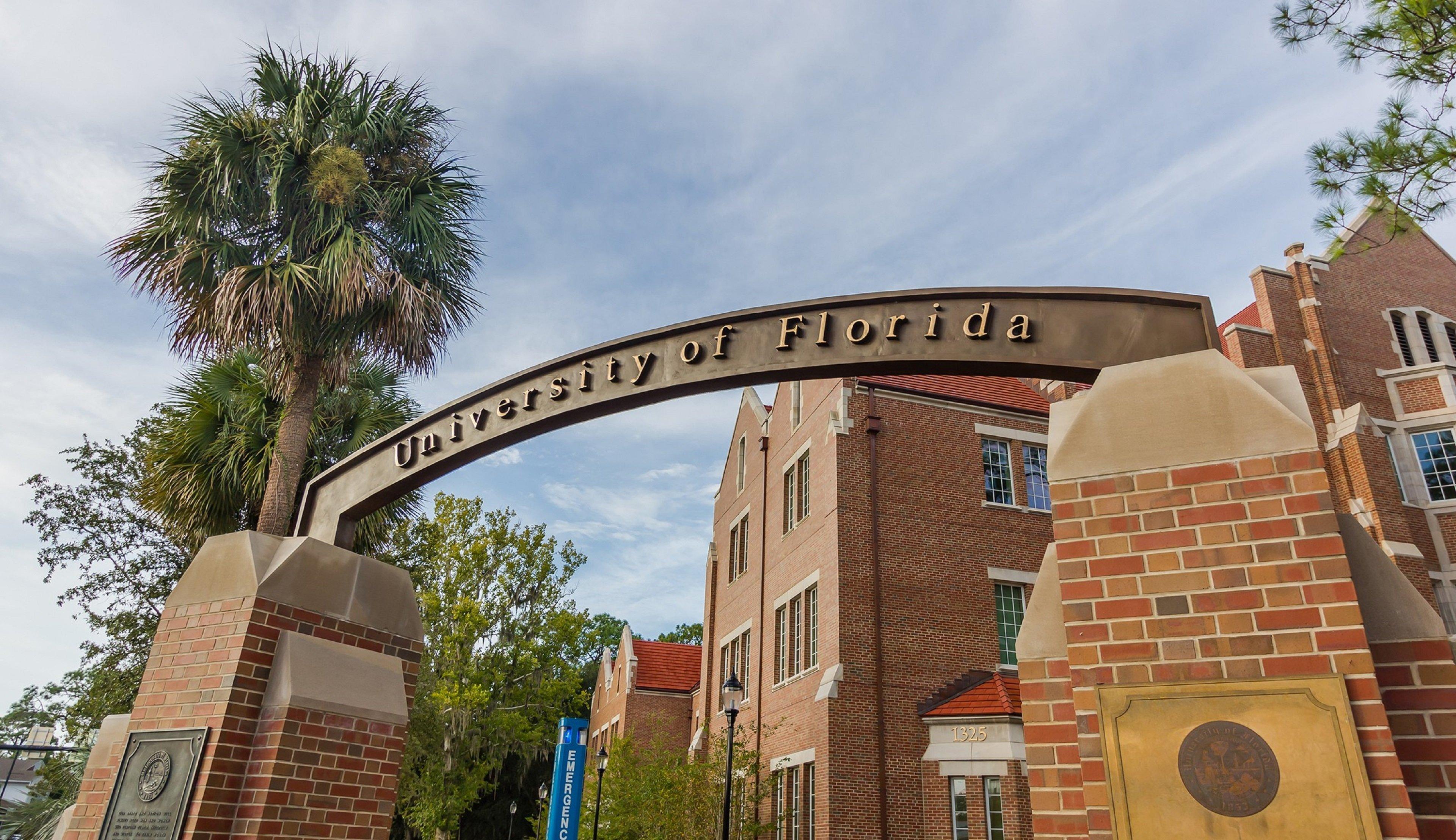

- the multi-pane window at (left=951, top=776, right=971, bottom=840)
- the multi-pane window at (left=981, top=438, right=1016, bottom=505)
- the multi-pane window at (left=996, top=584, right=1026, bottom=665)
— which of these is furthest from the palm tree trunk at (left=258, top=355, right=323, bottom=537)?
the multi-pane window at (left=981, top=438, right=1016, bottom=505)

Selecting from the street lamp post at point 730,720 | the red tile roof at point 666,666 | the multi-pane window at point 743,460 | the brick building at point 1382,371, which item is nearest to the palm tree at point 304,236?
the street lamp post at point 730,720

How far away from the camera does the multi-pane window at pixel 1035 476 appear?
2102 centimetres

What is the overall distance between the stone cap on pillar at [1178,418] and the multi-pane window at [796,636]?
1650 centimetres

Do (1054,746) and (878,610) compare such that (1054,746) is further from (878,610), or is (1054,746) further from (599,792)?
(599,792)

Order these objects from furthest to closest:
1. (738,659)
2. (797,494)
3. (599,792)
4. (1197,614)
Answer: (738,659) < (599,792) < (797,494) < (1197,614)

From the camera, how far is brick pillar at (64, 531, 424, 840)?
13.8 feet

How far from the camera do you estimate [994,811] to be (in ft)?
53.6

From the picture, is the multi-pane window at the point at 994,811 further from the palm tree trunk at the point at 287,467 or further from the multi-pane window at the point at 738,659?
the palm tree trunk at the point at 287,467

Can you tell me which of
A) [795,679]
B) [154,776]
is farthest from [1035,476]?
[154,776]

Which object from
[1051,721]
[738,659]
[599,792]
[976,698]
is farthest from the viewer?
[738,659]

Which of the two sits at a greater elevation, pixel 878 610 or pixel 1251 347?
pixel 1251 347

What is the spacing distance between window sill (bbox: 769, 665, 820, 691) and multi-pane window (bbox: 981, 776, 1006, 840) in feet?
13.0

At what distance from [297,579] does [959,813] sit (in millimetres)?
15178

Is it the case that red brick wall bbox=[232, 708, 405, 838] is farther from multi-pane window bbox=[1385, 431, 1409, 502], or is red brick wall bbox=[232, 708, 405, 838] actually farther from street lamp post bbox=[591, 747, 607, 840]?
multi-pane window bbox=[1385, 431, 1409, 502]
